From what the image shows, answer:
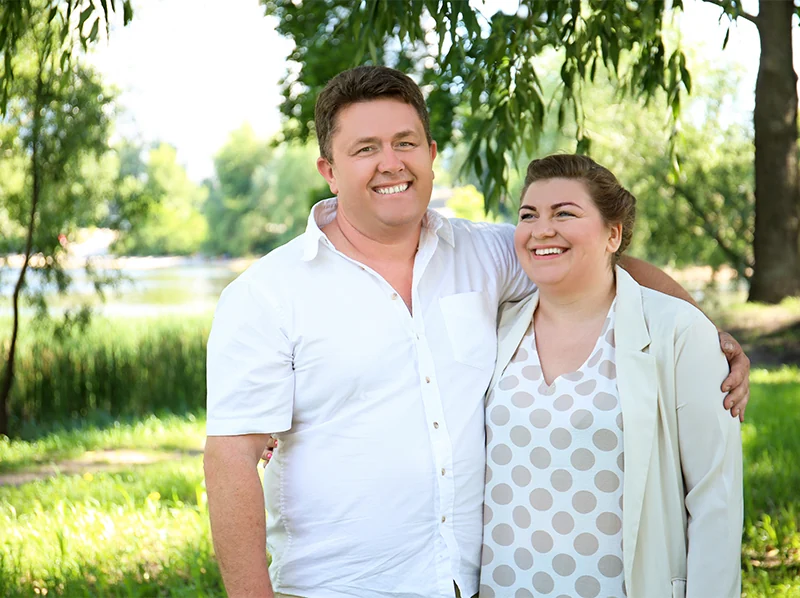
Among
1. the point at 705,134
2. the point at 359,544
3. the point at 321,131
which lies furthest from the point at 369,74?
the point at 705,134

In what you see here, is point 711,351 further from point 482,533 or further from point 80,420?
Answer: point 80,420

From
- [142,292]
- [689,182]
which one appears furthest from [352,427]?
[142,292]

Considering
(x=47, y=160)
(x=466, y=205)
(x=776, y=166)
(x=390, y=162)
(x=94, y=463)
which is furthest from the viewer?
(x=466, y=205)

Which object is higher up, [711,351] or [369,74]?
[369,74]

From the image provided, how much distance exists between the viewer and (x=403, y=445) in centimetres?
254

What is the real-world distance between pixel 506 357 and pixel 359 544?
692 mm

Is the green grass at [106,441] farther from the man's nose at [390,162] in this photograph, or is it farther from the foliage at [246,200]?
the foliage at [246,200]

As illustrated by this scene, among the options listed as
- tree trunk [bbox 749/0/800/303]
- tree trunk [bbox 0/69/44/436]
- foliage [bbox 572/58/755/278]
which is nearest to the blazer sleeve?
tree trunk [bbox 0/69/44/436]

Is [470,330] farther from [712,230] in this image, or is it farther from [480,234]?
[712,230]

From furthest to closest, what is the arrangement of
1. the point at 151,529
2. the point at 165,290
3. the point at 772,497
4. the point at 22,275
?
the point at 165,290, the point at 22,275, the point at 772,497, the point at 151,529

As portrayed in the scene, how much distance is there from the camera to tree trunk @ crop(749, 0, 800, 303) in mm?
11109

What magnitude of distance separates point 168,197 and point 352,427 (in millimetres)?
11927

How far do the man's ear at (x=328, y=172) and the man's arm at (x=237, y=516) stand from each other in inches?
32.5

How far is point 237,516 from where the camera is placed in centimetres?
242
